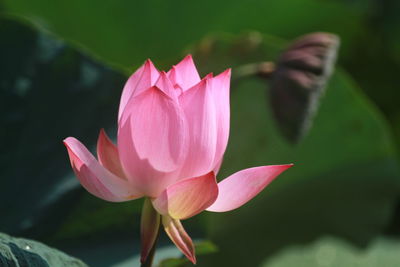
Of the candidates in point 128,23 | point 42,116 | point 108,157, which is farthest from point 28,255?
point 128,23

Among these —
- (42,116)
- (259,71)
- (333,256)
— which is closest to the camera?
(42,116)

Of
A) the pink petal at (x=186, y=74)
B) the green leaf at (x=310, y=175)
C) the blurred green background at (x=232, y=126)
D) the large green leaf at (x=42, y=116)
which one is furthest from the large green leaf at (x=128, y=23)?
the pink petal at (x=186, y=74)

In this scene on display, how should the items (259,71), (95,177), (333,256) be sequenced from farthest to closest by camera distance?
(333,256) < (259,71) < (95,177)

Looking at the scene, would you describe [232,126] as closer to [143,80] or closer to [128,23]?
[128,23]

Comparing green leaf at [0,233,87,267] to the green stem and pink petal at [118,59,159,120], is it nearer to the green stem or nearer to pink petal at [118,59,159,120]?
pink petal at [118,59,159,120]

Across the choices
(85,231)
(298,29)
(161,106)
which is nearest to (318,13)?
(298,29)

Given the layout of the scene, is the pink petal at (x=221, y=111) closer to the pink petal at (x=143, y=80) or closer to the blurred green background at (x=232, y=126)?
the pink petal at (x=143, y=80)

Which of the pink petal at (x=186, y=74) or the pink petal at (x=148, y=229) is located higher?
the pink petal at (x=186, y=74)
